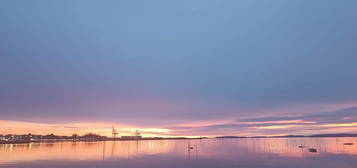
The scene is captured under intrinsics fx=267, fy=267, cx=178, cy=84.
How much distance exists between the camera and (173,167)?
54406mm

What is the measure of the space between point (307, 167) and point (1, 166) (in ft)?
204

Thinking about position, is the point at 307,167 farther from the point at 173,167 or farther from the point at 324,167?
the point at 173,167

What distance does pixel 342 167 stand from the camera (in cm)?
5322

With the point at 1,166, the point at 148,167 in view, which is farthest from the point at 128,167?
the point at 1,166

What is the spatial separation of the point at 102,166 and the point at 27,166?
15040mm

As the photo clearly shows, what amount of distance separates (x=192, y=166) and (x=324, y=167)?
88.1 ft

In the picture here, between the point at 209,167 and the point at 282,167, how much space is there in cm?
1444

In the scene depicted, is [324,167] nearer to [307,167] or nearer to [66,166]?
[307,167]

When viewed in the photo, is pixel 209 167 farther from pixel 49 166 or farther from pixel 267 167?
pixel 49 166

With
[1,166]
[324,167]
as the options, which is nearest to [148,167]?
[1,166]

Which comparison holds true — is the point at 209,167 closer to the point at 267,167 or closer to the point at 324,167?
the point at 267,167

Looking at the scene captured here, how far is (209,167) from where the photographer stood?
2104 inches

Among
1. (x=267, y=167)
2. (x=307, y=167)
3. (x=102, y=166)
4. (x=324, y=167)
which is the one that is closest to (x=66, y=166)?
(x=102, y=166)

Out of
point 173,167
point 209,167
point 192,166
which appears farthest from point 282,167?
point 173,167
